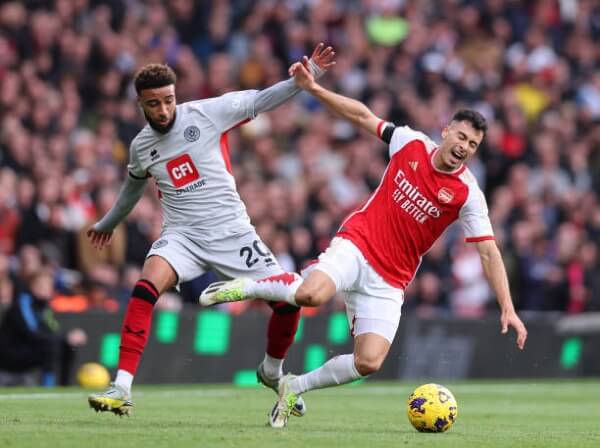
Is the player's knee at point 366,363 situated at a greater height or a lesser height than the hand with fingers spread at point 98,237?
lesser

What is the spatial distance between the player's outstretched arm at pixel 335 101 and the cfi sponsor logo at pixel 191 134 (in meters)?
0.94

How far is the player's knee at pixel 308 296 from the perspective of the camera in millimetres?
9422

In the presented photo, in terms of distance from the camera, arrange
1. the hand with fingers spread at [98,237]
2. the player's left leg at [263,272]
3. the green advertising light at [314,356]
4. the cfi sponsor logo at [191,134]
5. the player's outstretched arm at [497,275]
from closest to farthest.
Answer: the player's outstretched arm at [497,275] < the cfi sponsor logo at [191,134] < the player's left leg at [263,272] < the hand with fingers spread at [98,237] < the green advertising light at [314,356]

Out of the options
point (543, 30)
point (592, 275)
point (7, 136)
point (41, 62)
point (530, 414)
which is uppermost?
point (543, 30)

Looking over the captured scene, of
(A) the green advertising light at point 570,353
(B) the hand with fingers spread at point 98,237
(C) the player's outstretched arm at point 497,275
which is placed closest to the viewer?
(C) the player's outstretched arm at point 497,275

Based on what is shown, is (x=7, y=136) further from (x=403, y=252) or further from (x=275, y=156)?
(x=403, y=252)

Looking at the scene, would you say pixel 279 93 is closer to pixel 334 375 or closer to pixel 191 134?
pixel 191 134

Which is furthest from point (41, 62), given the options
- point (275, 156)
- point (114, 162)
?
point (275, 156)

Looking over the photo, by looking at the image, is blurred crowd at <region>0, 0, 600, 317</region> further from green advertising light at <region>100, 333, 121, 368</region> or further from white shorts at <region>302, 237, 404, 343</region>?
white shorts at <region>302, 237, 404, 343</region>

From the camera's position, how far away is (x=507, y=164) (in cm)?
2256

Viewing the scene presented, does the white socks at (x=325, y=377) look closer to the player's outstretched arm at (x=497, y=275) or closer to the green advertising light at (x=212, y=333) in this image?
the player's outstretched arm at (x=497, y=275)

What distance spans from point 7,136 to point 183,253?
7.18m

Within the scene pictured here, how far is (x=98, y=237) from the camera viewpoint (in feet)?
36.9

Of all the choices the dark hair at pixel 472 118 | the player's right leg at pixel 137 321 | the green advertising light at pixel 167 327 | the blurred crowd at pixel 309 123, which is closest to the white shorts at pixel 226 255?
the player's right leg at pixel 137 321
